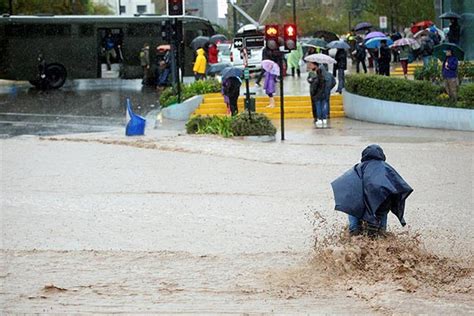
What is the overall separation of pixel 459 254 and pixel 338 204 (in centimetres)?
243

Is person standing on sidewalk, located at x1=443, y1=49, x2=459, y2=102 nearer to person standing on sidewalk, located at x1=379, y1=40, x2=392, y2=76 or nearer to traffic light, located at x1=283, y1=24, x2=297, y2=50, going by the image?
traffic light, located at x1=283, y1=24, x2=297, y2=50

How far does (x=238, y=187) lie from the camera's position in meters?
19.5

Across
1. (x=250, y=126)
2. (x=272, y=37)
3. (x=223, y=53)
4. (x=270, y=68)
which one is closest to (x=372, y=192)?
(x=250, y=126)

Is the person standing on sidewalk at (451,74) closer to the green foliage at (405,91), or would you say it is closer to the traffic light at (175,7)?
the green foliage at (405,91)

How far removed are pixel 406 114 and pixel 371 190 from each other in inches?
807

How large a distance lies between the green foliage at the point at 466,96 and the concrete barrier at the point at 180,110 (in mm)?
9060

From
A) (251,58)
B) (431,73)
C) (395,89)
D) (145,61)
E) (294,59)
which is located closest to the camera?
(395,89)

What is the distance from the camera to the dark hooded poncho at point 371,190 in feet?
38.6

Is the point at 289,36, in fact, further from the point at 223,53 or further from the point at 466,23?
the point at 223,53

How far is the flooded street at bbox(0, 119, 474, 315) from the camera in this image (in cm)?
1112

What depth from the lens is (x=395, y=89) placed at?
1278 inches

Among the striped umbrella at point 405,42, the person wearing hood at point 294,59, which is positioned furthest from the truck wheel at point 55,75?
the striped umbrella at point 405,42

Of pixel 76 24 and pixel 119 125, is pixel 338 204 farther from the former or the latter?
pixel 76 24

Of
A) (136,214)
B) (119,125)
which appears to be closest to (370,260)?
(136,214)
